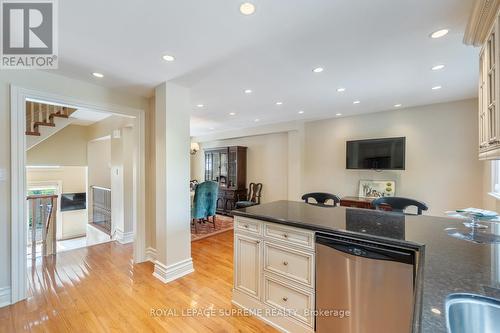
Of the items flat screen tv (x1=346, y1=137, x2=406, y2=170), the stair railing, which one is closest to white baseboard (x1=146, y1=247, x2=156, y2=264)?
the stair railing

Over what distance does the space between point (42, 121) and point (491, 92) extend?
6304 millimetres

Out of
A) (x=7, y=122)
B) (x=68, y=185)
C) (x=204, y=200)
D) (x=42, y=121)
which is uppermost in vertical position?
(x=42, y=121)

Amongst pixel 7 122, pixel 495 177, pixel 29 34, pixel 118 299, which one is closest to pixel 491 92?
pixel 495 177

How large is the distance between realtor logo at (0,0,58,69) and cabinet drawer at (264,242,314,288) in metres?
2.47

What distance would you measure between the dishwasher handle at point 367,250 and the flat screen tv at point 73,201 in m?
7.73

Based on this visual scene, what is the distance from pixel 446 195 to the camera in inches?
151

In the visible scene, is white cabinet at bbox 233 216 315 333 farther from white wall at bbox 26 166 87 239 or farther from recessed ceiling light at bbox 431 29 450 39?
white wall at bbox 26 166 87 239

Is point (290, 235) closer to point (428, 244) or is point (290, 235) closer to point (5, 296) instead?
point (428, 244)

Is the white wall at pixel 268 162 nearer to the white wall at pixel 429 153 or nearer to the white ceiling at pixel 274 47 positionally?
the white wall at pixel 429 153

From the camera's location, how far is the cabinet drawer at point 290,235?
68.0 inches

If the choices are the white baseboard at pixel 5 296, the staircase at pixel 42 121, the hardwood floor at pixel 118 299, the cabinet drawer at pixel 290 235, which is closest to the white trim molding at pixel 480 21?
the cabinet drawer at pixel 290 235

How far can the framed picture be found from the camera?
4293mm

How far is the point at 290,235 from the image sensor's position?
1.82 m

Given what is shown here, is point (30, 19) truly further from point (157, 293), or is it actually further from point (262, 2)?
point (157, 293)
